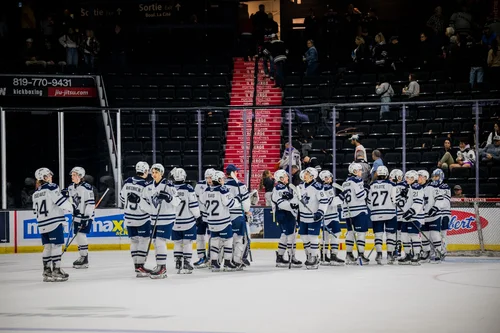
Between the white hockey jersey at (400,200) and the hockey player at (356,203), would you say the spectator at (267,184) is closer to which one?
the hockey player at (356,203)

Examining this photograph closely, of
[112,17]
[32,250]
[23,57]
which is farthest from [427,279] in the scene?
[112,17]

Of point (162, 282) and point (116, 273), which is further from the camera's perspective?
point (116, 273)

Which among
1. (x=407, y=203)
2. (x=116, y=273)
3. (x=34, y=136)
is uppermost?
(x=34, y=136)

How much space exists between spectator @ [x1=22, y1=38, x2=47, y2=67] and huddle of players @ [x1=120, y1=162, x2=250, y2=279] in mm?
8271

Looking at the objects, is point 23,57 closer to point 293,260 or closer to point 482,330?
point 293,260

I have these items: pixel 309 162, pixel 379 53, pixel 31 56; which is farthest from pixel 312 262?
pixel 31 56

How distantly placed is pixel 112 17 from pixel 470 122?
11.1 metres

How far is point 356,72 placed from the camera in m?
21.3

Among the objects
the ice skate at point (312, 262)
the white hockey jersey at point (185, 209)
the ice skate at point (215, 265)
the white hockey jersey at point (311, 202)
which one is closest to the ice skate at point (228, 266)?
the ice skate at point (215, 265)

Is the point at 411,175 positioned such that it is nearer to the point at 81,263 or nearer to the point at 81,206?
the point at 81,206

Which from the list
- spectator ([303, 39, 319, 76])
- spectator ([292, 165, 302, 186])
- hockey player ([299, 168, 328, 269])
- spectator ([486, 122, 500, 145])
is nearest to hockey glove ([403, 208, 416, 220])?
hockey player ([299, 168, 328, 269])

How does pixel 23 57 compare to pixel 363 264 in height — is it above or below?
above

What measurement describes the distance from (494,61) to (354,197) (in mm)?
6981

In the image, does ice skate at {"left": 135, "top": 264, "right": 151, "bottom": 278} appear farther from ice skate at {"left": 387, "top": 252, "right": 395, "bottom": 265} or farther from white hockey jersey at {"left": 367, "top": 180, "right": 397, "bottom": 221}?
ice skate at {"left": 387, "top": 252, "right": 395, "bottom": 265}
